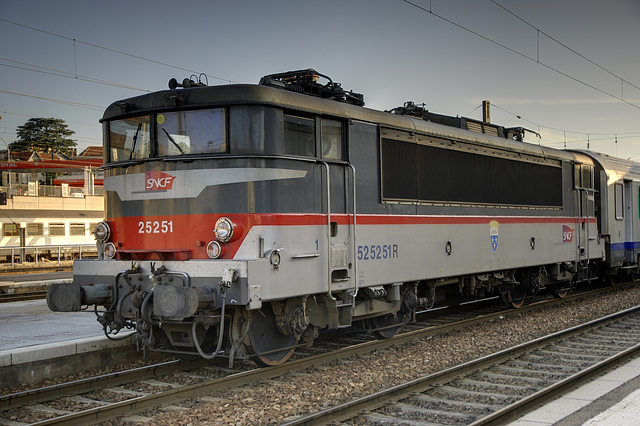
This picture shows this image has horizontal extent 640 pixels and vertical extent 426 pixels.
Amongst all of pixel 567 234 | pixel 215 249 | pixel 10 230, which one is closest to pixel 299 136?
pixel 215 249

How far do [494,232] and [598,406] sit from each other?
18.8ft

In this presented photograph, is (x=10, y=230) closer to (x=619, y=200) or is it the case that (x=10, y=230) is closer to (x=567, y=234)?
(x=567, y=234)

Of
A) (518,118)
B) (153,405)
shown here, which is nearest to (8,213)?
(518,118)

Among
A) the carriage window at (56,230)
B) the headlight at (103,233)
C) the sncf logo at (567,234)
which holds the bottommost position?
the sncf logo at (567,234)

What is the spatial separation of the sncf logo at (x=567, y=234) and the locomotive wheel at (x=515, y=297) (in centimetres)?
167

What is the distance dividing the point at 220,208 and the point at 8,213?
31790 millimetres

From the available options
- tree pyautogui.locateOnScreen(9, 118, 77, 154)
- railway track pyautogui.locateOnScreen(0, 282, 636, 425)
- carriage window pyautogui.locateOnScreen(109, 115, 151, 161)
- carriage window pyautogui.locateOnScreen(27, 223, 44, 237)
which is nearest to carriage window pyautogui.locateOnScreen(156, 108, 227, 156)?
carriage window pyautogui.locateOnScreen(109, 115, 151, 161)

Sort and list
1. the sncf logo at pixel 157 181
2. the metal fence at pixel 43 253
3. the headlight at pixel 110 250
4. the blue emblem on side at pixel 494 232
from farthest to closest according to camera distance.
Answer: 1. the metal fence at pixel 43 253
2. the blue emblem on side at pixel 494 232
3. the headlight at pixel 110 250
4. the sncf logo at pixel 157 181

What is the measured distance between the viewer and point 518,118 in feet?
101

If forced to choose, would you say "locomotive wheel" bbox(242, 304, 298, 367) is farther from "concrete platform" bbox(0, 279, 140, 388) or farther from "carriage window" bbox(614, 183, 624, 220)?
"carriage window" bbox(614, 183, 624, 220)

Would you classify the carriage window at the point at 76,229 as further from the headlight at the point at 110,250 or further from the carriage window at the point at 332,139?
the carriage window at the point at 332,139

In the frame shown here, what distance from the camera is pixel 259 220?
7.43 metres

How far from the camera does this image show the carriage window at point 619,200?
57.7 ft

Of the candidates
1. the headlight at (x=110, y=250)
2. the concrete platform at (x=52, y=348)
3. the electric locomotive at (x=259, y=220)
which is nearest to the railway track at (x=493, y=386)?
the electric locomotive at (x=259, y=220)
